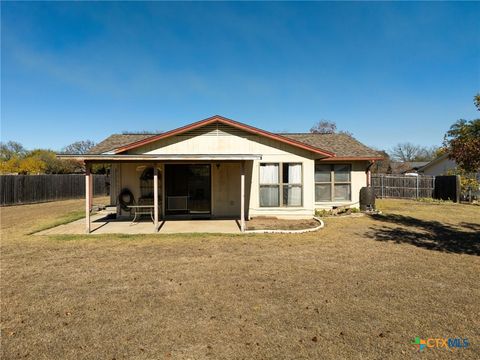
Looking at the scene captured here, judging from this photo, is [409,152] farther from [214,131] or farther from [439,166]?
[214,131]

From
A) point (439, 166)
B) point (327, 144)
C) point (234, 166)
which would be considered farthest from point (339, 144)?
point (439, 166)

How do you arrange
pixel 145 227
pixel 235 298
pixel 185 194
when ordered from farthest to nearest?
pixel 185 194 < pixel 145 227 < pixel 235 298

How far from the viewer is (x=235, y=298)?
4535mm

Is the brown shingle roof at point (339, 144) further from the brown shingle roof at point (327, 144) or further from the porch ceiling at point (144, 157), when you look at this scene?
the porch ceiling at point (144, 157)

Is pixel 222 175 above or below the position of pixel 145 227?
above

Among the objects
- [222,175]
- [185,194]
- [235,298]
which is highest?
[222,175]

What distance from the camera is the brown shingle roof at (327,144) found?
14.2m

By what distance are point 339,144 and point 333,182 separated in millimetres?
2682

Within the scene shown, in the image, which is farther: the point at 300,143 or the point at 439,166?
the point at 439,166

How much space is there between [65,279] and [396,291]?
5.76 meters

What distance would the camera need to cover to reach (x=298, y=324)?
12.3 ft

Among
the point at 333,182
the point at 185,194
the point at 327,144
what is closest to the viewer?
the point at 185,194

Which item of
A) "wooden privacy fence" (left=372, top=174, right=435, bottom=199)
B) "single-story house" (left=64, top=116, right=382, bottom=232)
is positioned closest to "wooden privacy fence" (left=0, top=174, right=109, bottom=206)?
"single-story house" (left=64, top=116, right=382, bottom=232)

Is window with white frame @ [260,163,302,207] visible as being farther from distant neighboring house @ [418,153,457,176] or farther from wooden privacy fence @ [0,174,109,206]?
distant neighboring house @ [418,153,457,176]
